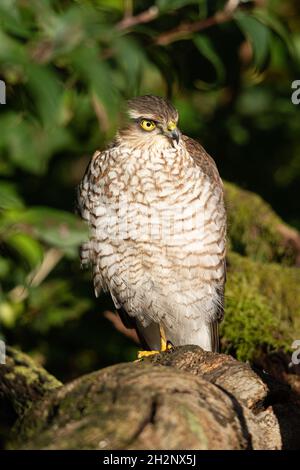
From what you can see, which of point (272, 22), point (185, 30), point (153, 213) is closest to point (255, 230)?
point (153, 213)

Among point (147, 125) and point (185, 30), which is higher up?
point (185, 30)

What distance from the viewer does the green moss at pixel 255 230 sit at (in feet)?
23.3

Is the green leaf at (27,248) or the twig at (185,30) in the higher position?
the twig at (185,30)

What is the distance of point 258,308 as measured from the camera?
5988 mm

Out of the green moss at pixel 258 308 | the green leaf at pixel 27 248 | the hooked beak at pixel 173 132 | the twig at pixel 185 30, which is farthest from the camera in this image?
the green moss at pixel 258 308

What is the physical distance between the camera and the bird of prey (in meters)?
5.19

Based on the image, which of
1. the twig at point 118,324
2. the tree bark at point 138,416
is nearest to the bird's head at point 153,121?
the twig at point 118,324

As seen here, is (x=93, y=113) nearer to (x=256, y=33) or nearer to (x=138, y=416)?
(x=256, y=33)

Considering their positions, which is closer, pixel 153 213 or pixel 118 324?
pixel 153 213

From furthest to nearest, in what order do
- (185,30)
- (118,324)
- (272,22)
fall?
(118,324)
(185,30)
(272,22)

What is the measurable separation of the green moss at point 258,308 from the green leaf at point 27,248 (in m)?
3.04

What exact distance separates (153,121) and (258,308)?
1.52 m

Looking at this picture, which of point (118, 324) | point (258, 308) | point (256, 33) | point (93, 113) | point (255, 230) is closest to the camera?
point (256, 33)

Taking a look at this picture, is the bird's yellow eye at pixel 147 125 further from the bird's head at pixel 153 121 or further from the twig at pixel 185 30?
the twig at pixel 185 30
